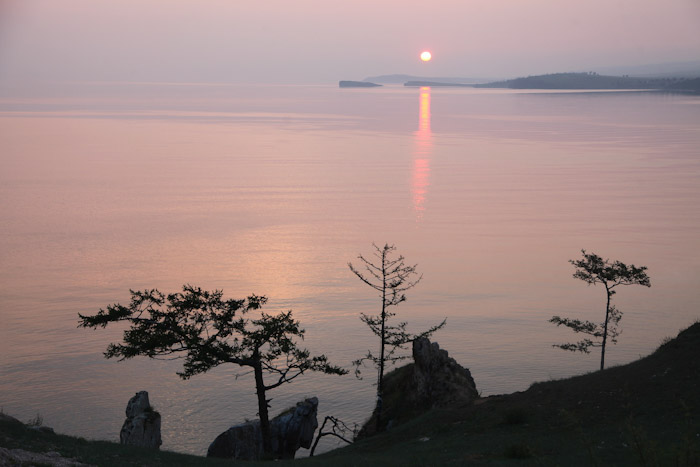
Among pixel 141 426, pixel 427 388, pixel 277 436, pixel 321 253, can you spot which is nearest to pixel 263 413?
pixel 277 436

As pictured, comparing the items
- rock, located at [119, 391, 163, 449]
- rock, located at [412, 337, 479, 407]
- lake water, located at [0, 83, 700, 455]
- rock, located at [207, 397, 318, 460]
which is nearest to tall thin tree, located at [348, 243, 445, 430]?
rock, located at [412, 337, 479, 407]

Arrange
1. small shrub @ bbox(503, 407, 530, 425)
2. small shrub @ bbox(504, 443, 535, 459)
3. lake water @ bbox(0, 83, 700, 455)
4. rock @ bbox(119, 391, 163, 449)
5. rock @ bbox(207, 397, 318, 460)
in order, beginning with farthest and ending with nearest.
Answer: lake water @ bbox(0, 83, 700, 455)
rock @ bbox(119, 391, 163, 449)
rock @ bbox(207, 397, 318, 460)
small shrub @ bbox(503, 407, 530, 425)
small shrub @ bbox(504, 443, 535, 459)

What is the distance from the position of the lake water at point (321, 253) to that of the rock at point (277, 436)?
4.49 metres

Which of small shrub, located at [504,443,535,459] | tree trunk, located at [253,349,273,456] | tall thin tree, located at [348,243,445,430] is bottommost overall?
small shrub, located at [504,443,535,459]

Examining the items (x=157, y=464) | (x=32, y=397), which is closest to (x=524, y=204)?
(x=32, y=397)

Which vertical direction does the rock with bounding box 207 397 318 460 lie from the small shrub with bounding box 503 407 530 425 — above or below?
below

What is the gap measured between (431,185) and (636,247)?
43.8m

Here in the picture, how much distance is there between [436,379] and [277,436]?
30.4 feet

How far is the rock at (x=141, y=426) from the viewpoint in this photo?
32.7 m

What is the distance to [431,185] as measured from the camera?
4562 inches

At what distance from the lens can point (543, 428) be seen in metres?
26.4

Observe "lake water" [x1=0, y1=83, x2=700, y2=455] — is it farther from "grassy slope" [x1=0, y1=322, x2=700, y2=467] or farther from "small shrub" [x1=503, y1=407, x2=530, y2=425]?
"small shrub" [x1=503, y1=407, x2=530, y2=425]

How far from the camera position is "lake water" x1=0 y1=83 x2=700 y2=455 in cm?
4706

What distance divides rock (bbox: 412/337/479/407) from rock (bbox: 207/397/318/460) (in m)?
6.55
